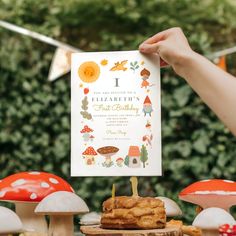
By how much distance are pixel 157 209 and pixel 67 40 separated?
8.98 ft

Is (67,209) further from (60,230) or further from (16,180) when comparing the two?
(16,180)

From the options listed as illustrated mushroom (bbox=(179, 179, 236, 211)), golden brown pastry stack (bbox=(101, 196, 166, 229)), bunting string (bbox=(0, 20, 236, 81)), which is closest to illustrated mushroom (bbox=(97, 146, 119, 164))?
golden brown pastry stack (bbox=(101, 196, 166, 229))

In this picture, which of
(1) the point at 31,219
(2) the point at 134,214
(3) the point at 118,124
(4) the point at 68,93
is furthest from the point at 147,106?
(4) the point at 68,93

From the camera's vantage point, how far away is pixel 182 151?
383cm

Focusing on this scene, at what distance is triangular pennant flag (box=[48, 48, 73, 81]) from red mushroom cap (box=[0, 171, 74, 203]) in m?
1.99

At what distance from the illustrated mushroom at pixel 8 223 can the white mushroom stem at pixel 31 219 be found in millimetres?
311

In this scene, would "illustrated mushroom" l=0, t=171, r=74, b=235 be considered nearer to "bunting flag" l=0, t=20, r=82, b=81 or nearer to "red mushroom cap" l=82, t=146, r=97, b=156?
"red mushroom cap" l=82, t=146, r=97, b=156

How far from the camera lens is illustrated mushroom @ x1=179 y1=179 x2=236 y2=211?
1.78m

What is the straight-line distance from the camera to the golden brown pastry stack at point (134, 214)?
5.35 ft

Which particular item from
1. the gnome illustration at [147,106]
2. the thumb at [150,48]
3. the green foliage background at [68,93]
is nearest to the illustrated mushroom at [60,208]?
the gnome illustration at [147,106]

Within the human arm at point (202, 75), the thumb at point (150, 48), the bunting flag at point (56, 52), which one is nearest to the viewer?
the human arm at point (202, 75)

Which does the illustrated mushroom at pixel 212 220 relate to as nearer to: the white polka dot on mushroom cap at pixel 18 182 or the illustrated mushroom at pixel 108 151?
the illustrated mushroom at pixel 108 151

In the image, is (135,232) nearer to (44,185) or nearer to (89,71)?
(44,185)

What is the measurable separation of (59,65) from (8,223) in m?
2.49
